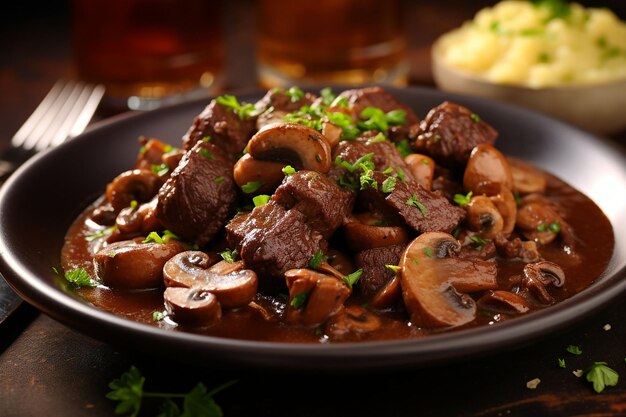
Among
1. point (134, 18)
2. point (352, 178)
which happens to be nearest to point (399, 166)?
point (352, 178)

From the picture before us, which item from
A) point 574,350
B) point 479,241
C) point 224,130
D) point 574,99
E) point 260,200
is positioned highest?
point 224,130

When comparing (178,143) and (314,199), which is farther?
(178,143)

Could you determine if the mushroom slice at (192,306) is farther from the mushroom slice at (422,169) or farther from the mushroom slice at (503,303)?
the mushroom slice at (422,169)

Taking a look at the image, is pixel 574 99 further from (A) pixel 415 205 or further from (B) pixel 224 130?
(B) pixel 224 130

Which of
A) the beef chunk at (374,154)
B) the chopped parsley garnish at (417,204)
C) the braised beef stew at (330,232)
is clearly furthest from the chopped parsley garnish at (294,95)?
the chopped parsley garnish at (417,204)

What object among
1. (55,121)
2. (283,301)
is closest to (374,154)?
(283,301)

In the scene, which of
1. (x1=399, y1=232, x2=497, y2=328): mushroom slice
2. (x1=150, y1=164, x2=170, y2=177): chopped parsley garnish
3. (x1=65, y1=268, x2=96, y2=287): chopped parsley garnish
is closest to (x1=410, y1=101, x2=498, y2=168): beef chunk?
(x1=399, y1=232, x2=497, y2=328): mushroom slice

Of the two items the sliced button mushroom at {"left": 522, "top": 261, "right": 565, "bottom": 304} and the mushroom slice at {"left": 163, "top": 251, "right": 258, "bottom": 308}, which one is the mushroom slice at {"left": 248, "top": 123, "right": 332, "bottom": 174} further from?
the sliced button mushroom at {"left": 522, "top": 261, "right": 565, "bottom": 304}
